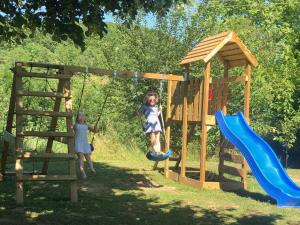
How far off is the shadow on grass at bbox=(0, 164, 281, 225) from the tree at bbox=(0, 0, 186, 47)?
7.40 ft

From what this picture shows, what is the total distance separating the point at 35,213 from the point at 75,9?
2710 millimetres

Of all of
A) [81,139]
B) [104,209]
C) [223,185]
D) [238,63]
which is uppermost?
[238,63]

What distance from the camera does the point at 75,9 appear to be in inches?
224

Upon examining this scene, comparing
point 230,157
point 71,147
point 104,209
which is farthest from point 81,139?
point 104,209

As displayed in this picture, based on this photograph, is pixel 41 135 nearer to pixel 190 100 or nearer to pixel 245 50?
pixel 190 100

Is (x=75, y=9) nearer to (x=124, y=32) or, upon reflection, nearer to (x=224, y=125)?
(x=224, y=125)

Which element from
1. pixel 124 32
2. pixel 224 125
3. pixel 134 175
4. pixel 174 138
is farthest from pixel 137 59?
pixel 224 125

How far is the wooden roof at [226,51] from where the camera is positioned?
977cm

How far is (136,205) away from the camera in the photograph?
740cm

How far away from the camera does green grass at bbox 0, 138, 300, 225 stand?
20.7ft

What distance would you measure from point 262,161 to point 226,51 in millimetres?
2735

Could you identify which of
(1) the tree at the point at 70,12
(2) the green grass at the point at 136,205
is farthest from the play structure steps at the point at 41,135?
(1) the tree at the point at 70,12

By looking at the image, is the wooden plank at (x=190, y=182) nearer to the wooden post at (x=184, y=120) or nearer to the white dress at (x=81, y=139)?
the wooden post at (x=184, y=120)

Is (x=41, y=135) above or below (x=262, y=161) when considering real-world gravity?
above
